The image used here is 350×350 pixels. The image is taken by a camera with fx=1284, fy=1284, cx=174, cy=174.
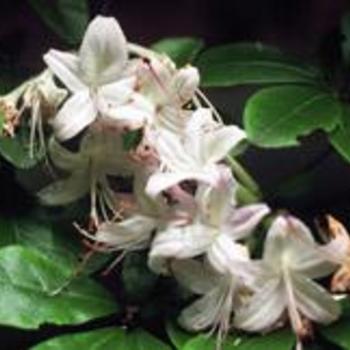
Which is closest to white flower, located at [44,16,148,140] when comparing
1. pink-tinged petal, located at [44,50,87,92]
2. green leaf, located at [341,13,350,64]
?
pink-tinged petal, located at [44,50,87,92]

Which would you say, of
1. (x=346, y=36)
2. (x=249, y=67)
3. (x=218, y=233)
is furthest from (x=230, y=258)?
(x=346, y=36)

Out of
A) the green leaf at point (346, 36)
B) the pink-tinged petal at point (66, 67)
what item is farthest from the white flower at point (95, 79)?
the green leaf at point (346, 36)

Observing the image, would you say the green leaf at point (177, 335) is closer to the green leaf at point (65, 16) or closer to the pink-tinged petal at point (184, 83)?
the pink-tinged petal at point (184, 83)

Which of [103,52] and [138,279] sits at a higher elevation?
[103,52]

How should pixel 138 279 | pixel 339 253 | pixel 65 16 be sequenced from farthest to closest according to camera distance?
pixel 65 16 → pixel 138 279 → pixel 339 253

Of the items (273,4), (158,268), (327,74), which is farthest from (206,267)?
(273,4)

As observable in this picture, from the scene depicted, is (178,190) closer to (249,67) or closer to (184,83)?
(184,83)

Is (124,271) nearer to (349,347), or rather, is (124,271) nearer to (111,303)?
(111,303)
